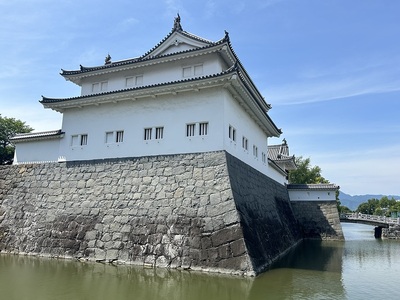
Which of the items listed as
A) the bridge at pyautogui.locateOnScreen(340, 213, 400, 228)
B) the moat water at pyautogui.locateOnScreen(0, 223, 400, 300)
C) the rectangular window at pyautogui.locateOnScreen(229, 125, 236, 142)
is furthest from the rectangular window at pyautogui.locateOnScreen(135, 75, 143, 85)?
the bridge at pyautogui.locateOnScreen(340, 213, 400, 228)

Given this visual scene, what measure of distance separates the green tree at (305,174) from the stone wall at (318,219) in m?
12.7

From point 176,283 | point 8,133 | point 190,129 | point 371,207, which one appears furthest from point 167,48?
point 371,207

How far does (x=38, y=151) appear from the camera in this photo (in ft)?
39.2

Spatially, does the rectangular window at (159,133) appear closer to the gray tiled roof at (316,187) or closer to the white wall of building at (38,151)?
the white wall of building at (38,151)

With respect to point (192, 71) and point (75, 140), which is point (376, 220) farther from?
point (75, 140)

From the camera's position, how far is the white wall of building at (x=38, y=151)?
38.0 feet

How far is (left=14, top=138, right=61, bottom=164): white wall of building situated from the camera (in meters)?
11.6

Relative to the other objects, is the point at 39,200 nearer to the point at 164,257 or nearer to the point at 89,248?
the point at 89,248

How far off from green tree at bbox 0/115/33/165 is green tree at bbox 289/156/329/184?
84.6ft

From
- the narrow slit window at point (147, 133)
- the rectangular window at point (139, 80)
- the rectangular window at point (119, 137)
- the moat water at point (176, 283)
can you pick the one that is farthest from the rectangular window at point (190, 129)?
the moat water at point (176, 283)

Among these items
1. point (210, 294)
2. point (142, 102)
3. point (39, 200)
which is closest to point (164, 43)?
point (142, 102)

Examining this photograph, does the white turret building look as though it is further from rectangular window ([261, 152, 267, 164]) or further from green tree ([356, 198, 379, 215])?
green tree ([356, 198, 379, 215])

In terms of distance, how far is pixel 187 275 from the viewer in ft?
23.2

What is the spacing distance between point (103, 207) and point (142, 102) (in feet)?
12.3
